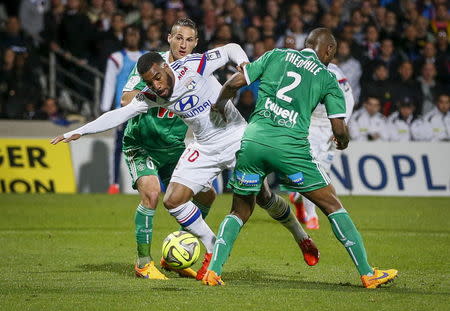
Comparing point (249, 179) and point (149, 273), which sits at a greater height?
point (249, 179)

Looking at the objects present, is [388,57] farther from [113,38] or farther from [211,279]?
[211,279]

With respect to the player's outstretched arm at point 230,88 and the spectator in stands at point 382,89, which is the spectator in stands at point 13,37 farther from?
the player's outstretched arm at point 230,88

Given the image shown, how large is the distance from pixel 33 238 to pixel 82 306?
184 inches

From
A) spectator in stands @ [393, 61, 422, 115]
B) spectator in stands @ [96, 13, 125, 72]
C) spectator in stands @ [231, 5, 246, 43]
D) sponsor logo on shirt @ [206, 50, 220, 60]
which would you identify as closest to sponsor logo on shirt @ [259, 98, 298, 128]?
sponsor logo on shirt @ [206, 50, 220, 60]

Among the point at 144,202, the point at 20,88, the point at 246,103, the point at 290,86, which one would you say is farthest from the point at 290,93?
the point at 20,88

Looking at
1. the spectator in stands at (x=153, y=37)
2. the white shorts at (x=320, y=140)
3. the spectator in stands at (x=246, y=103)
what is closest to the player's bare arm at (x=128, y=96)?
the white shorts at (x=320, y=140)

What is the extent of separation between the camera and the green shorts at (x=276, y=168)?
767 centimetres

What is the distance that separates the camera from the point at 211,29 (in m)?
19.0

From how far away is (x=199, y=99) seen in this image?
8188 millimetres

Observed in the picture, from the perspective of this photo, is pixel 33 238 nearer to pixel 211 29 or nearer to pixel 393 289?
pixel 393 289

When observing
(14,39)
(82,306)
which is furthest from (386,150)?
(82,306)

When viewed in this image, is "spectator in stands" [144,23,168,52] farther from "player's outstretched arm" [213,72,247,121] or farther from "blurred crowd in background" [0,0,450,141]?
"player's outstretched arm" [213,72,247,121]

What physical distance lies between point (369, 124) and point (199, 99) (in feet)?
33.2

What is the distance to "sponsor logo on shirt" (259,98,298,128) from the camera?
7.71 meters
